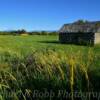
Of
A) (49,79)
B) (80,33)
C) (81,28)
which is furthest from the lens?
(81,28)

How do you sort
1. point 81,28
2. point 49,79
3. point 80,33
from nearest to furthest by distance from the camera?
point 49,79
point 80,33
point 81,28

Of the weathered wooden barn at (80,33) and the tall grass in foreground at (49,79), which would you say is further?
the weathered wooden barn at (80,33)

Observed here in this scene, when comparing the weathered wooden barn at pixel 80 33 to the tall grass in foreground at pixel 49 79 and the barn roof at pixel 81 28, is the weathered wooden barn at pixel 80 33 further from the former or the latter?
the tall grass in foreground at pixel 49 79

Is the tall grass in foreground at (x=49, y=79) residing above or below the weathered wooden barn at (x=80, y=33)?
above

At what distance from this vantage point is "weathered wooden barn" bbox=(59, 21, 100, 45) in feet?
134

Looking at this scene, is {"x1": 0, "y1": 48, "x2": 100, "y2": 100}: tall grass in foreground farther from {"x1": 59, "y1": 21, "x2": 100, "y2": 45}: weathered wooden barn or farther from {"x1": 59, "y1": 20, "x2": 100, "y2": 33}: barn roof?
{"x1": 59, "y1": 20, "x2": 100, "y2": 33}: barn roof

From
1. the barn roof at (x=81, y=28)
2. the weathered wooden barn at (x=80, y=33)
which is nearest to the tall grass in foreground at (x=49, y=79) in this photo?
the weathered wooden barn at (x=80, y=33)

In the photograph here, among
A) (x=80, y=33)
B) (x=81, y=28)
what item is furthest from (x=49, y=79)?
(x=81, y=28)

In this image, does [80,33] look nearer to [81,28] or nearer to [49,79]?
[81,28]

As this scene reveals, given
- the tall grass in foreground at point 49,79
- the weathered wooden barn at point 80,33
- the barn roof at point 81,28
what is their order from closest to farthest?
the tall grass in foreground at point 49,79
the weathered wooden barn at point 80,33
the barn roof at point 81,28

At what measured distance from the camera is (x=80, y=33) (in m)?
42.2

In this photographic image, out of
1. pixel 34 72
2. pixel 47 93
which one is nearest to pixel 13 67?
pixel 34 72

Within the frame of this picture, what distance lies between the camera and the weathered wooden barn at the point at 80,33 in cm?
4088

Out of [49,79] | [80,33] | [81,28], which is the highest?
[49,79]
